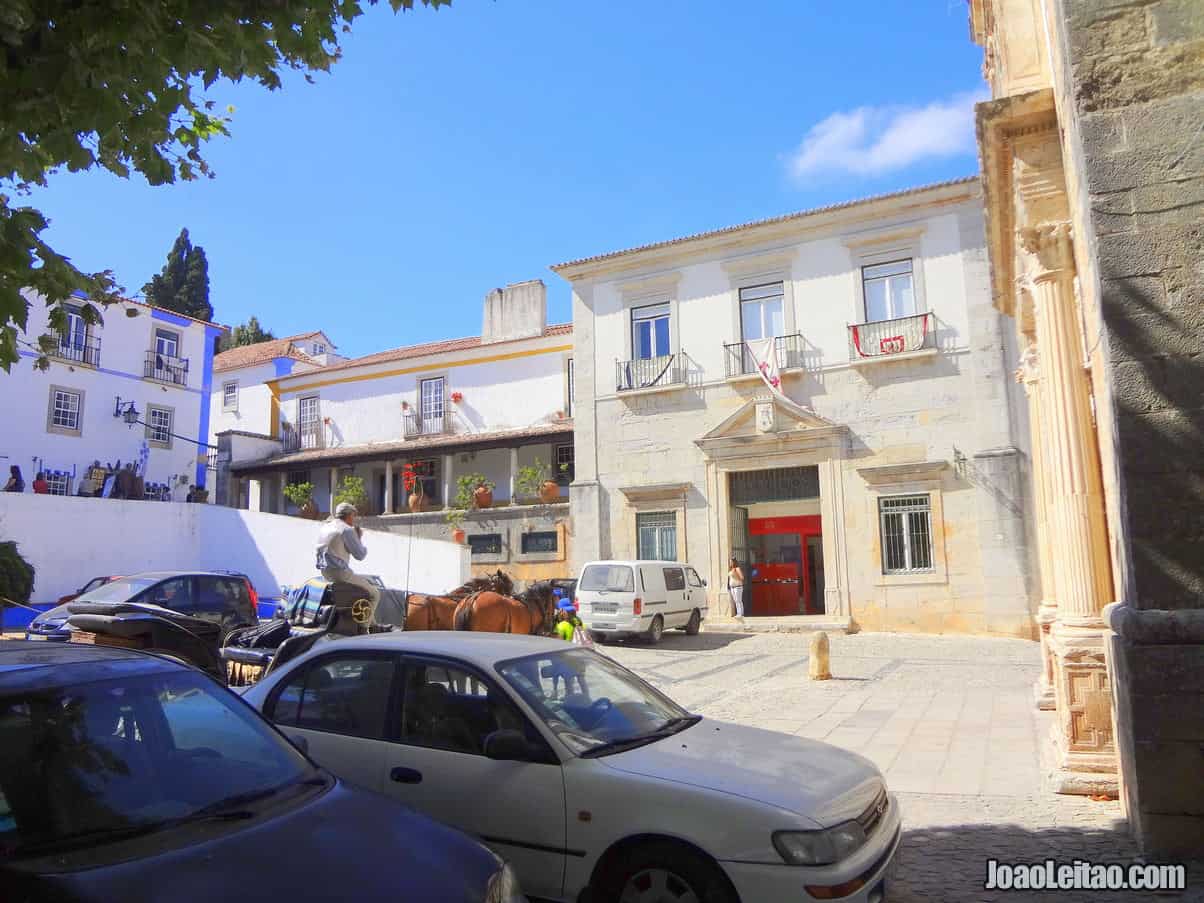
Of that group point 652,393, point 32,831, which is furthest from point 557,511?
point 32,831

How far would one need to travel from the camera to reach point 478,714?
4.35 m

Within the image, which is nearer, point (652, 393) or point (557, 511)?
point (652, 393)

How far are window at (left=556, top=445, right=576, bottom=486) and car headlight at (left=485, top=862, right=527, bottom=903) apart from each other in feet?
80.9

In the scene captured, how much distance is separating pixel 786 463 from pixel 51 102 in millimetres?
19325

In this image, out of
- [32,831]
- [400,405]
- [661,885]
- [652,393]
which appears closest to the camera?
[32,831]

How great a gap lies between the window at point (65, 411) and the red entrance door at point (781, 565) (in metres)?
23.6

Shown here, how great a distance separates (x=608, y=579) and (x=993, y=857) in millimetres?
13200

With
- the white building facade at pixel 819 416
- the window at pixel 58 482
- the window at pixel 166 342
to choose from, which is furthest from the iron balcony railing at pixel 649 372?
the window at pixel 58 482

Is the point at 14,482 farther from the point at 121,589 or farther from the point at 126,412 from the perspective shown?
the point at 121,589

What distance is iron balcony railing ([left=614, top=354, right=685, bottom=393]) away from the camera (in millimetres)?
23125

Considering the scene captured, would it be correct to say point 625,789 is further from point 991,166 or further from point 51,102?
point 991,166

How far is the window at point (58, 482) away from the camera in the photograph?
2814 centimetres

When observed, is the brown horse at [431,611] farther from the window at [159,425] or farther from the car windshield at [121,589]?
the window at [159,425]

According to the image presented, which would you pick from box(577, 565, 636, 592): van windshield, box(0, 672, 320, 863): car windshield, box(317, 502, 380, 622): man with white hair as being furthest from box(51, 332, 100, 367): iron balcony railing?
box(0, 672, 320, 863): car windshield
